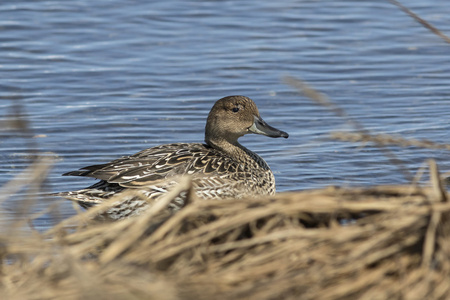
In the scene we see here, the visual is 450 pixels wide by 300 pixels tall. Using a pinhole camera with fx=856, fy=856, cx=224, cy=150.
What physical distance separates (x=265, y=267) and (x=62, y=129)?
6581 millimetres

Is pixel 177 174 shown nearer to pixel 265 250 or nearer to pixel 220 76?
pixel 265 250

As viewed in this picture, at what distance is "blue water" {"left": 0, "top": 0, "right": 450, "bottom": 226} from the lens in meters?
8.58

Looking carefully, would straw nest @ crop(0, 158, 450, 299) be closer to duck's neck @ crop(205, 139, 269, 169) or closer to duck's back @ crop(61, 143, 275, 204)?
duck's back @ crop(61, 143, 275, 204)

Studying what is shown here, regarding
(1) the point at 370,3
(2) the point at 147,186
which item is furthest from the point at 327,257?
(1) the point at 370,3

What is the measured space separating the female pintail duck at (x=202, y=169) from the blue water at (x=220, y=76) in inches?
15.9

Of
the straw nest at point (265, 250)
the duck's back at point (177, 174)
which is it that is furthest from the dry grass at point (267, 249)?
the duck's back at point (177, 174)

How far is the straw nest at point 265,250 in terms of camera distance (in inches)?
113

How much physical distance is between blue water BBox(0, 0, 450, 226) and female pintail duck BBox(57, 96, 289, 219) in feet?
1.32

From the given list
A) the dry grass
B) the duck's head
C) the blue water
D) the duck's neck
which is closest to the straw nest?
the dry grass

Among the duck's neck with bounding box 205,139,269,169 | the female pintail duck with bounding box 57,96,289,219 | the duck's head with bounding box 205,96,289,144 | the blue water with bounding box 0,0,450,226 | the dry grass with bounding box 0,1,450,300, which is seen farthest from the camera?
the blue water with bounding box 0,0,450,226

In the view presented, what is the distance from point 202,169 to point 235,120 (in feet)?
2.93

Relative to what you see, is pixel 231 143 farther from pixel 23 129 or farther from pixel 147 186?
pixel 23 129

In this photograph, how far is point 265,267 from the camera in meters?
3.01

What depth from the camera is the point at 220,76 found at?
1107 centimetres
